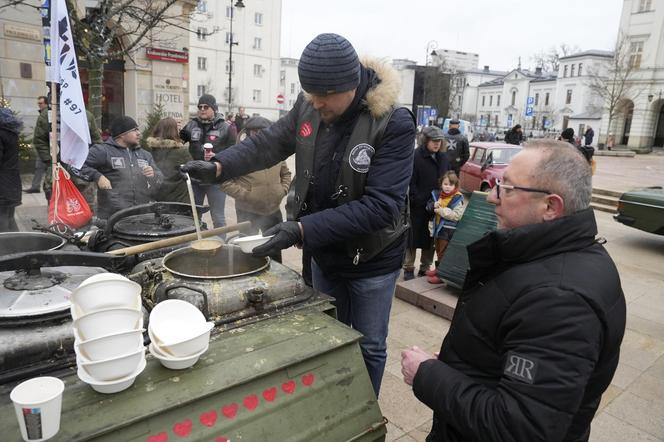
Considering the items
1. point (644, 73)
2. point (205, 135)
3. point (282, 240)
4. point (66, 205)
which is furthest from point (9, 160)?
point (644, 73)

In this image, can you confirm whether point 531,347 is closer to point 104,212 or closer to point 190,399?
point 190,399

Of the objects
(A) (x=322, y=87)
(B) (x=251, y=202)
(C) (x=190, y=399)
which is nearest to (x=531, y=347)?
(C) (x=190, y=399)

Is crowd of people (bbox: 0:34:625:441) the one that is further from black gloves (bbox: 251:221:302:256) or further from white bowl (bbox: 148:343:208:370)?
white bowl (bbox: 148:343:208:370)

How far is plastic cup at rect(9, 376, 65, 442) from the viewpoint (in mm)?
1169

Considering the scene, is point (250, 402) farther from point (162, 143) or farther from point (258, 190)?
point (162, 143)

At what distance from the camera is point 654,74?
3584 cm

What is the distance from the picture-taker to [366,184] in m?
2.22

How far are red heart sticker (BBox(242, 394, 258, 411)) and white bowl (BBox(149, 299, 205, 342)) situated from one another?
0.95 feet

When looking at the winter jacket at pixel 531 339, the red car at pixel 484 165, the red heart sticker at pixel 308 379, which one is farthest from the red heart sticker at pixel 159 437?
the red car at pixel 484 165

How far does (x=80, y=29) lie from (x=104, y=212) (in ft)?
15.5

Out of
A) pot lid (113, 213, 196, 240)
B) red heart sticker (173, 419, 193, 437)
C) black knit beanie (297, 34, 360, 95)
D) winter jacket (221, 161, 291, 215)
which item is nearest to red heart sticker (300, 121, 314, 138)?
black knit beanie (297, 34, 360, 95)

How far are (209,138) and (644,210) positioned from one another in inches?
282

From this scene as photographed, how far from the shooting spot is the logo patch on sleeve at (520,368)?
1.25m

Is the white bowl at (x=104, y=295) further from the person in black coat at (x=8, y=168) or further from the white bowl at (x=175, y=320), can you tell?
the person in black coat at (x=8, y=168)
